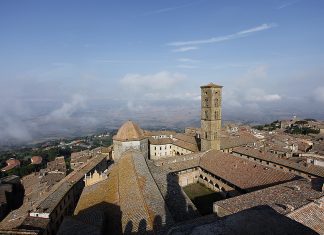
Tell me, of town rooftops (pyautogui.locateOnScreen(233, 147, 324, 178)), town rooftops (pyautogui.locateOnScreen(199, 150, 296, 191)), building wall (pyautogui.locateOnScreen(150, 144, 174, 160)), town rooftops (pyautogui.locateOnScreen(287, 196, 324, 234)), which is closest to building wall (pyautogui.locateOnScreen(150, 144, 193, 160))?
building wall (pyautogui.locateOnScreen(150, 144, 174, 160))

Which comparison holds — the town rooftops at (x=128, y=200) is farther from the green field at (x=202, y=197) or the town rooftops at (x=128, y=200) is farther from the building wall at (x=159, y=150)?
the building wall at (x=159, y=150)

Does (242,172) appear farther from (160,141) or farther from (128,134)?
(160,141)

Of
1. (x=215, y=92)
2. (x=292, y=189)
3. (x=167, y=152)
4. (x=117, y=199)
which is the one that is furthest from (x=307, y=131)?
(x=117, y=199)

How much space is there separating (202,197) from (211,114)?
41.9 ft

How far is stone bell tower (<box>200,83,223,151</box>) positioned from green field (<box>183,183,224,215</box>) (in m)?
7.42

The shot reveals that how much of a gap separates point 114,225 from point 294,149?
1618 inches

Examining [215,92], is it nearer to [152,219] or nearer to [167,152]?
[167,152]

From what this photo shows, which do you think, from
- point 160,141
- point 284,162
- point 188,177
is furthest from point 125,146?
point 284,162

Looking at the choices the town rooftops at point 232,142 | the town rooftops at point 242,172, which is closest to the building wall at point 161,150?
the town rooftops at point 232,142

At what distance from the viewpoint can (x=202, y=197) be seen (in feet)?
94.5

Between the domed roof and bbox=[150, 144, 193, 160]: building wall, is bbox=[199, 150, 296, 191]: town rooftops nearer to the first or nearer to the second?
the domed roof

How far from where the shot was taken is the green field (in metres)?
25.6

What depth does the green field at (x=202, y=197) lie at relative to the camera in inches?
1006

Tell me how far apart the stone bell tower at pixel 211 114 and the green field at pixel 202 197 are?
7423mm
